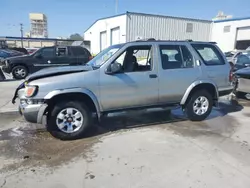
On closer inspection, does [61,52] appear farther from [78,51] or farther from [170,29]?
[170,29]

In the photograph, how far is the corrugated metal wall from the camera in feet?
80.0

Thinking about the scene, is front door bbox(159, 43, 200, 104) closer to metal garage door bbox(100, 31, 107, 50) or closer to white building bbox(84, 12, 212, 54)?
white building bbox(84, 12, 212, 54)

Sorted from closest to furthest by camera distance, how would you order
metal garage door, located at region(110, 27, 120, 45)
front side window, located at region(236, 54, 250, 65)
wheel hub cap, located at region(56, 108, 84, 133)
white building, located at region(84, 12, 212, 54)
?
wheel hub cap, located at region(56, 108, 84, 133) < front side window, located at region(236, 54, 250, 65) < white building, located at region(84, 12, 212, 54) < metal garage door, located at region(110, 27, 120, 45)

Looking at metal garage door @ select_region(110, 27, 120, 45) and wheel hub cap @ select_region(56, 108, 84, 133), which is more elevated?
metal garage door @ select_region(110, 27, 120, 45)

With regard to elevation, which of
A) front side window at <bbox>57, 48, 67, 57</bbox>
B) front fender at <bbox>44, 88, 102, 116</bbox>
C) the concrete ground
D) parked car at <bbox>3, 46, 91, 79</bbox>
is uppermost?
front side window at <bbox>57, 48, 67, 57</bbox>

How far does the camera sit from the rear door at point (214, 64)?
5854 millimetres

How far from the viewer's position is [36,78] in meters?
4.57

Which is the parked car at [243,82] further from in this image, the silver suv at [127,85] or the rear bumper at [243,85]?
the silver suv at [127,85]

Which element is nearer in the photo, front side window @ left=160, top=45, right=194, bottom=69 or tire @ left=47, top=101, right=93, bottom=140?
tire @ left=47, top=101, right=93, bottom=140

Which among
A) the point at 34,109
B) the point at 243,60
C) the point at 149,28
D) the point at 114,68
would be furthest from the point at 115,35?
the point at 34,109

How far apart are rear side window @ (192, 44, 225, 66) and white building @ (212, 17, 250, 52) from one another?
24.7 metres

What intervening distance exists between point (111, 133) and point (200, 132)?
6.30 ft

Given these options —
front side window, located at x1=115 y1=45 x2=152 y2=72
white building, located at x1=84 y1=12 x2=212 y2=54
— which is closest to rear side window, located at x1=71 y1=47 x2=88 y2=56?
front side window, located at x1=115 y1=45 x2=152 y2=72

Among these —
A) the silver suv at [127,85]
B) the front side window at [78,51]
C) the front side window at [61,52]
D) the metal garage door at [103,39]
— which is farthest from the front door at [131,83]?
the metal garage door at [103,39]
